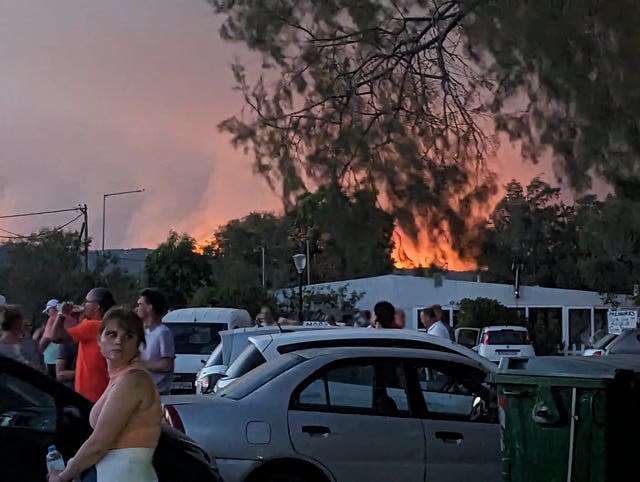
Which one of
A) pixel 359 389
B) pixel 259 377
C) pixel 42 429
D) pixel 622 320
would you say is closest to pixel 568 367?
pixel 359 389

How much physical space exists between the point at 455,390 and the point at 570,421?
1.42m

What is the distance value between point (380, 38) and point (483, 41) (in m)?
1.48

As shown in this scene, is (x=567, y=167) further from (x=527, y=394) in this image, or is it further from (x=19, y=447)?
(x=19, y=447)

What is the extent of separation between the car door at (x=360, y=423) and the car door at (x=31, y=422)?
2.40 m

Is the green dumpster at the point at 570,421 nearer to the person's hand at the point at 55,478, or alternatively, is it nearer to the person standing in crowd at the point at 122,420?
the person standing in crowd at the point at 122,420

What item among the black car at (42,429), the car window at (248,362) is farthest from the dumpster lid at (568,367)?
the car window at (248,362)

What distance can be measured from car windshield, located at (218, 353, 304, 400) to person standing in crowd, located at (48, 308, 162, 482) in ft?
10.4

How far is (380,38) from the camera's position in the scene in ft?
41.2

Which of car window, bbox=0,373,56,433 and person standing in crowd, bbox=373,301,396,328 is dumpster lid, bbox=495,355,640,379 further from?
person standing in crowd, bbox=373,301,396,328

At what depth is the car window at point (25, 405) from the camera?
5316 millimetres

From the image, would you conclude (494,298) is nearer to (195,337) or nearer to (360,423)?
(195,337)

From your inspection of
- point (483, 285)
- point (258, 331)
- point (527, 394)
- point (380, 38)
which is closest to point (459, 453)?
point (527, 394)

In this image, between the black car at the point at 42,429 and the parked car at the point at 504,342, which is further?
the parked car at the point at 504,342

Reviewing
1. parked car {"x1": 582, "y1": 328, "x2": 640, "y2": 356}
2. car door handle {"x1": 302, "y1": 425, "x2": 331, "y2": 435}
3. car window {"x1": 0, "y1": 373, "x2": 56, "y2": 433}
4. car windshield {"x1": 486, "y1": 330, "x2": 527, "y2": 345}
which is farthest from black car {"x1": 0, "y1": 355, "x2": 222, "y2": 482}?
car windshield {"x1": 486, "y1": 330, "x2": 527, "y2": 345}
